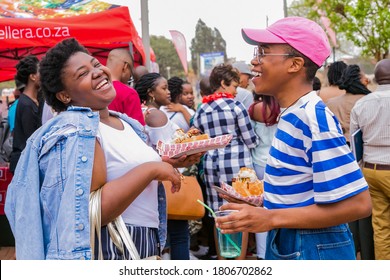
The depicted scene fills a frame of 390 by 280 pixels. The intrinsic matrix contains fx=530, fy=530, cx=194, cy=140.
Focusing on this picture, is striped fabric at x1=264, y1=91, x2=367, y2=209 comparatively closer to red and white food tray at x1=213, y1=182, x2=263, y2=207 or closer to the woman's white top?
red and white food tray at x1=213, y1=182, x2=263, y2=207

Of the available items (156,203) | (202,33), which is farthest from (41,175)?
(202,33)

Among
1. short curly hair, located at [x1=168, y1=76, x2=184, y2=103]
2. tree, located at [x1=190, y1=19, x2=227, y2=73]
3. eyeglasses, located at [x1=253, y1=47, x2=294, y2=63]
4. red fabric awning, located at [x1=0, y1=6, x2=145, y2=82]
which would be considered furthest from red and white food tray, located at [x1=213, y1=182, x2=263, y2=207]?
tree, located at [x1=190, y1=19, x2=227, y2=73]

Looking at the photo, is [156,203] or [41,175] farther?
[156,203]

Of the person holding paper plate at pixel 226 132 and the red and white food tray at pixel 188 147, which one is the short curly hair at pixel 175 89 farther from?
the red and white food tray at pixel 188 147

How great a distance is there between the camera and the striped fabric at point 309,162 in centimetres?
191

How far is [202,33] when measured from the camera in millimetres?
72562

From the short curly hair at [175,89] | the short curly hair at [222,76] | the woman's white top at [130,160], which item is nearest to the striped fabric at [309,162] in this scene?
the woman's white top at [130,160]

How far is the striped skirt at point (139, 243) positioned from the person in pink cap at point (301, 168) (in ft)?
1.54

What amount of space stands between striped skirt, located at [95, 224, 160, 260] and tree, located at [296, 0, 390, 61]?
16.9 m

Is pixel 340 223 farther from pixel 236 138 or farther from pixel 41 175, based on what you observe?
pixel 236 138

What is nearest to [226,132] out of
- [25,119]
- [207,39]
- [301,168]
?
[25,119]

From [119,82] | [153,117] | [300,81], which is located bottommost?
[153,117]

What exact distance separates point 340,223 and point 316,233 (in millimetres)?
114

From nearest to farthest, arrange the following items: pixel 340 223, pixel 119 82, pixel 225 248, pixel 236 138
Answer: pixel 340 223, pixel 225 248, pixel 119 82, pixel 236 138
